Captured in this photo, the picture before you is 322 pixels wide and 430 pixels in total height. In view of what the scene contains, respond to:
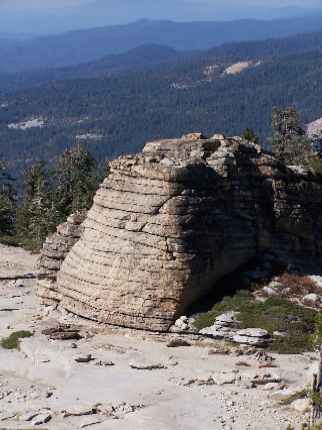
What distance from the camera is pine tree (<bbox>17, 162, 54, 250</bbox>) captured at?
63719 millimetres

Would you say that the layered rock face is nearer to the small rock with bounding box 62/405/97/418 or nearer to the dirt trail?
the dirt trail

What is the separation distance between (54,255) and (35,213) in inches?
1105

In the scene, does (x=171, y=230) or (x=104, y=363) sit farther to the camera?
(x=171, y=230)

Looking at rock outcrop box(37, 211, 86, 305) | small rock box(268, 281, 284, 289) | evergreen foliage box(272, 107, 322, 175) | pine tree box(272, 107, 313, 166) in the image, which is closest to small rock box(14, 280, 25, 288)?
rock outcrop box(37, 211, 86, 305)

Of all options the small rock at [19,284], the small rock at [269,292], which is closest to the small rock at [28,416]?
the small rock at [269,292]

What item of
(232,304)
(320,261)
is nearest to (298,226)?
(320,261)

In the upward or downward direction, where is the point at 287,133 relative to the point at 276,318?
upward

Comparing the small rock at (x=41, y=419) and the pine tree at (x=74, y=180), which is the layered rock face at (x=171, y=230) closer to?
the small rock at (x=41, y=419)

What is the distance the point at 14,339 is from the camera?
37.2 meters

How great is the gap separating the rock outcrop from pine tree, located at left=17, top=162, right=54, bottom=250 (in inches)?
736

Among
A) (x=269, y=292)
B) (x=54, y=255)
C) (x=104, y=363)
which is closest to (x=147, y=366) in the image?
(x=104, y=363)

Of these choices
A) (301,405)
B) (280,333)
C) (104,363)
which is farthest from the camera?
(280,333)

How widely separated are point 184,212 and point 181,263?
2.40 metres

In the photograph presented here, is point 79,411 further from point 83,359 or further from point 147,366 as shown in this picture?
point 83,359
